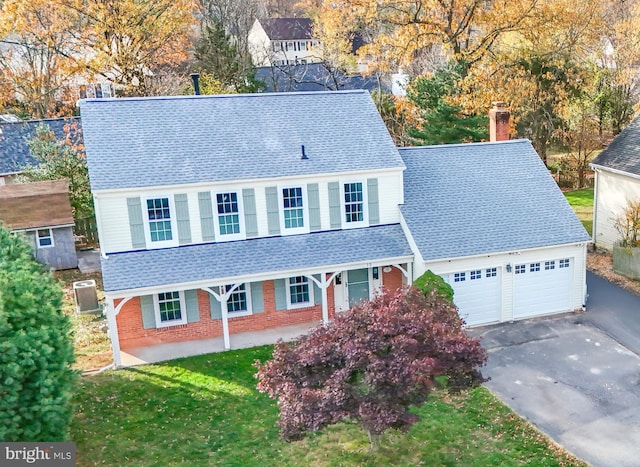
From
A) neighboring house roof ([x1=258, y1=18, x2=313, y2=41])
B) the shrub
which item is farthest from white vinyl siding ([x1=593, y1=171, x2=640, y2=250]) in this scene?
neighboring house roof ([x1=258, y1=18, x2=313, y2=41])

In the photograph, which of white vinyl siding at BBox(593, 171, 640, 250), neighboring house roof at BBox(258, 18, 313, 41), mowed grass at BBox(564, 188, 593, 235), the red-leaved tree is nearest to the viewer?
the red-leaved tree

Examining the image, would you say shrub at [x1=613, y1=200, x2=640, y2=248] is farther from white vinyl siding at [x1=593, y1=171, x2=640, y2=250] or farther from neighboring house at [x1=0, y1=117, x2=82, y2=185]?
neighboring house at [x1=0, y1=117, x2=82, y2=185]

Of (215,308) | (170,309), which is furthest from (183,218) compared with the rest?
(215,308)

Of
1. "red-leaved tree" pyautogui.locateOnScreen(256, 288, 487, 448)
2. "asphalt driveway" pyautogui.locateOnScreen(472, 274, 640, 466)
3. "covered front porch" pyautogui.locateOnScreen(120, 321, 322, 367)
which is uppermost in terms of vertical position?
"red-leaved tree" pyautogui.locateOnScreen(256, 288, 487, 448)

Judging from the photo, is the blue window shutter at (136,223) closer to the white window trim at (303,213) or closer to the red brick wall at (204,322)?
the red brick wall at (204,322)

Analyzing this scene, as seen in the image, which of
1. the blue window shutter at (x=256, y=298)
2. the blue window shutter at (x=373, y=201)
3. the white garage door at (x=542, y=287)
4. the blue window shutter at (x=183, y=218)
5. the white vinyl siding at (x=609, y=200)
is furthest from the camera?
the white vinyl siding at (x=609, y=200)

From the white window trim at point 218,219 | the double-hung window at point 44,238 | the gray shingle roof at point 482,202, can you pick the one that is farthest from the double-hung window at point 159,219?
the double-hung window at point 44,238

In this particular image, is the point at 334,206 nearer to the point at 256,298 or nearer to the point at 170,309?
the point at 256,298
